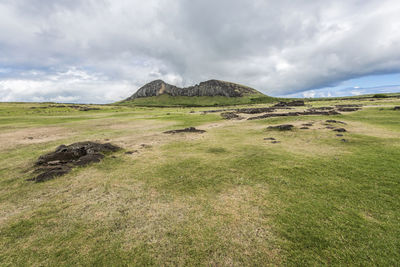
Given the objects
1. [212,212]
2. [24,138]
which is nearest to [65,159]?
[212,212]

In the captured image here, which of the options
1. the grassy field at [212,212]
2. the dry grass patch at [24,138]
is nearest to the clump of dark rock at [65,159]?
the grassy field at [212,212]

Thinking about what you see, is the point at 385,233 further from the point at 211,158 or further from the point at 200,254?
the point at 211,158

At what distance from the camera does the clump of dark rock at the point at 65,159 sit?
41.1 feet

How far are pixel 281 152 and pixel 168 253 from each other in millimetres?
13889

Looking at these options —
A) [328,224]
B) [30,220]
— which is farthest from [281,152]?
[30,220]

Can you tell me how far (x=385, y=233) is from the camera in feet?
20.2

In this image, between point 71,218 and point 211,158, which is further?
point 211,158

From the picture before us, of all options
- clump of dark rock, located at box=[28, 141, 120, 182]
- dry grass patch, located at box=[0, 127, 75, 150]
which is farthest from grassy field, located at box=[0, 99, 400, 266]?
dry grass patch, located at box=[0, 127, 75, 150]

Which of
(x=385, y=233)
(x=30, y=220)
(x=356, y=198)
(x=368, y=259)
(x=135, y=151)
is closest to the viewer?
(x=368, y=259)

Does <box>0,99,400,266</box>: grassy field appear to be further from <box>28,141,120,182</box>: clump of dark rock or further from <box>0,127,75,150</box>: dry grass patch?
<box>0,127,75,150</box>: dry grass patch

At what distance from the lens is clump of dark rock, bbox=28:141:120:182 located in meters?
12.5

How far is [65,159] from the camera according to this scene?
15.5 metres

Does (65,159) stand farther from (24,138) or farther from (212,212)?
(24,138)

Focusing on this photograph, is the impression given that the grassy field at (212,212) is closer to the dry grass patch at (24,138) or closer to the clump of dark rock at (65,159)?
the clump of dark rock at (65,159)
